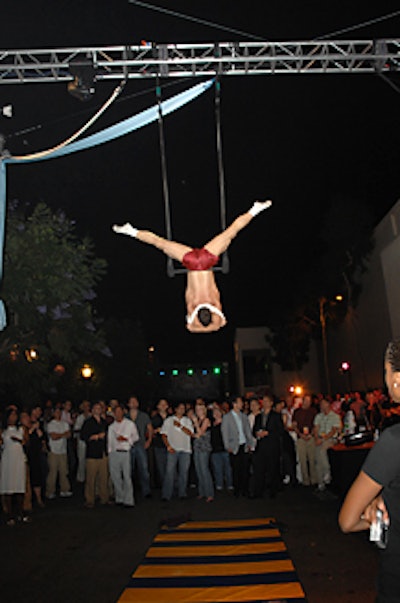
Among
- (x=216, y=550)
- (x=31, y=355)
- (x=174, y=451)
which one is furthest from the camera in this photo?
(x=31, y=355)

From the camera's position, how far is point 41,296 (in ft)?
36.1

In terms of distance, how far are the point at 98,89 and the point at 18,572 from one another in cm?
605

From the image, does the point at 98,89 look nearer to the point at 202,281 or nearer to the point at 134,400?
the point at 202,281

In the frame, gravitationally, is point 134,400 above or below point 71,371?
below

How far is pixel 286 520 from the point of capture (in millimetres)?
6516

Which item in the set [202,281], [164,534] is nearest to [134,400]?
[164,534]

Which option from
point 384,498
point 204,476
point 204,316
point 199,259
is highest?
point 199,259

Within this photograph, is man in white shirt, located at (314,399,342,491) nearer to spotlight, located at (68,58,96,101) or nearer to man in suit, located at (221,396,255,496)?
man in suit, located at (221,396,255,496)

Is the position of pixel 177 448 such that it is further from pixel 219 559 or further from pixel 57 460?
pixel 219 559

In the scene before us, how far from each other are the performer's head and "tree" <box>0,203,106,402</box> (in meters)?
6.28

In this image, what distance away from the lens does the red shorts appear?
5.81 m

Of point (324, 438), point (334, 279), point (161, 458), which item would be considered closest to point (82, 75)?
point (161, 458)

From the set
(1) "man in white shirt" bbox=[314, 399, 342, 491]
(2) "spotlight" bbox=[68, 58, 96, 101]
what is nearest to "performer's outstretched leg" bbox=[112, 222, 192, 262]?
(2) "spotlight" bbox=[68, 58, 96, 101]

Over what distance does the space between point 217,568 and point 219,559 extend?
276 mm
